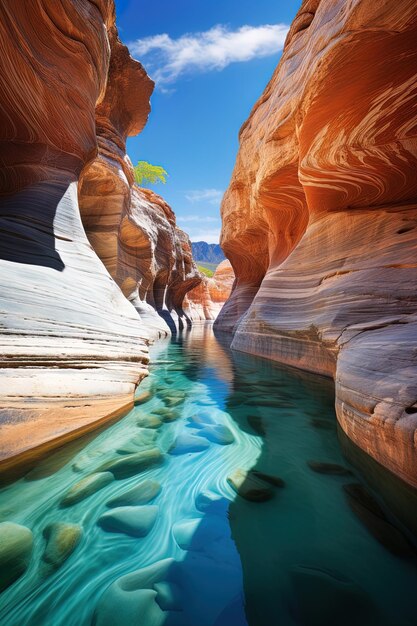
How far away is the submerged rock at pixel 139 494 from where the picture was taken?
1367 millimetres

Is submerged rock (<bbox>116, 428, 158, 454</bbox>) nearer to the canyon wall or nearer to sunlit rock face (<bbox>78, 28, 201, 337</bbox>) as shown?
the canyon wall

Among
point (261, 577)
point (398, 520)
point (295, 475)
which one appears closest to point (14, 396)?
point (261, 577)

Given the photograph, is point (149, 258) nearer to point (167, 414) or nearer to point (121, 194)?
point (121, 194)

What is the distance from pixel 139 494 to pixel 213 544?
490 millimetres

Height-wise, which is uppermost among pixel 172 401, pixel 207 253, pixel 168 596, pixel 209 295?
pixel 207 253

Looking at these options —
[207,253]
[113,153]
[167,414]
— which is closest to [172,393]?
[167,414]

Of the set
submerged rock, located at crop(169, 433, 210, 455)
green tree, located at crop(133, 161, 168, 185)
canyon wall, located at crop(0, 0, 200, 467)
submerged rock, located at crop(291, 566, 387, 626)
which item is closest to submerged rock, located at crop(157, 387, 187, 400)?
canyon wall, located at crop(0, 0, 200, 467)

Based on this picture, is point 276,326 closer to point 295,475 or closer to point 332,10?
point 295,475

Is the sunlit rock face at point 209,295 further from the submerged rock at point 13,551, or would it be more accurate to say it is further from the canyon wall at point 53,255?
the submerged rock at point 13,551

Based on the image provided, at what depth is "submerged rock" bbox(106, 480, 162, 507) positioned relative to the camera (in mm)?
1367

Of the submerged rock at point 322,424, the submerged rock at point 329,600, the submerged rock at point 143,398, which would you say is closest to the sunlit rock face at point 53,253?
the submerged rock at point 143,398

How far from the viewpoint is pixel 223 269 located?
4416cm

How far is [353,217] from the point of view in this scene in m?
4.76

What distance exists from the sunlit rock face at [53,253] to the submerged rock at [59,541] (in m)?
0.69
